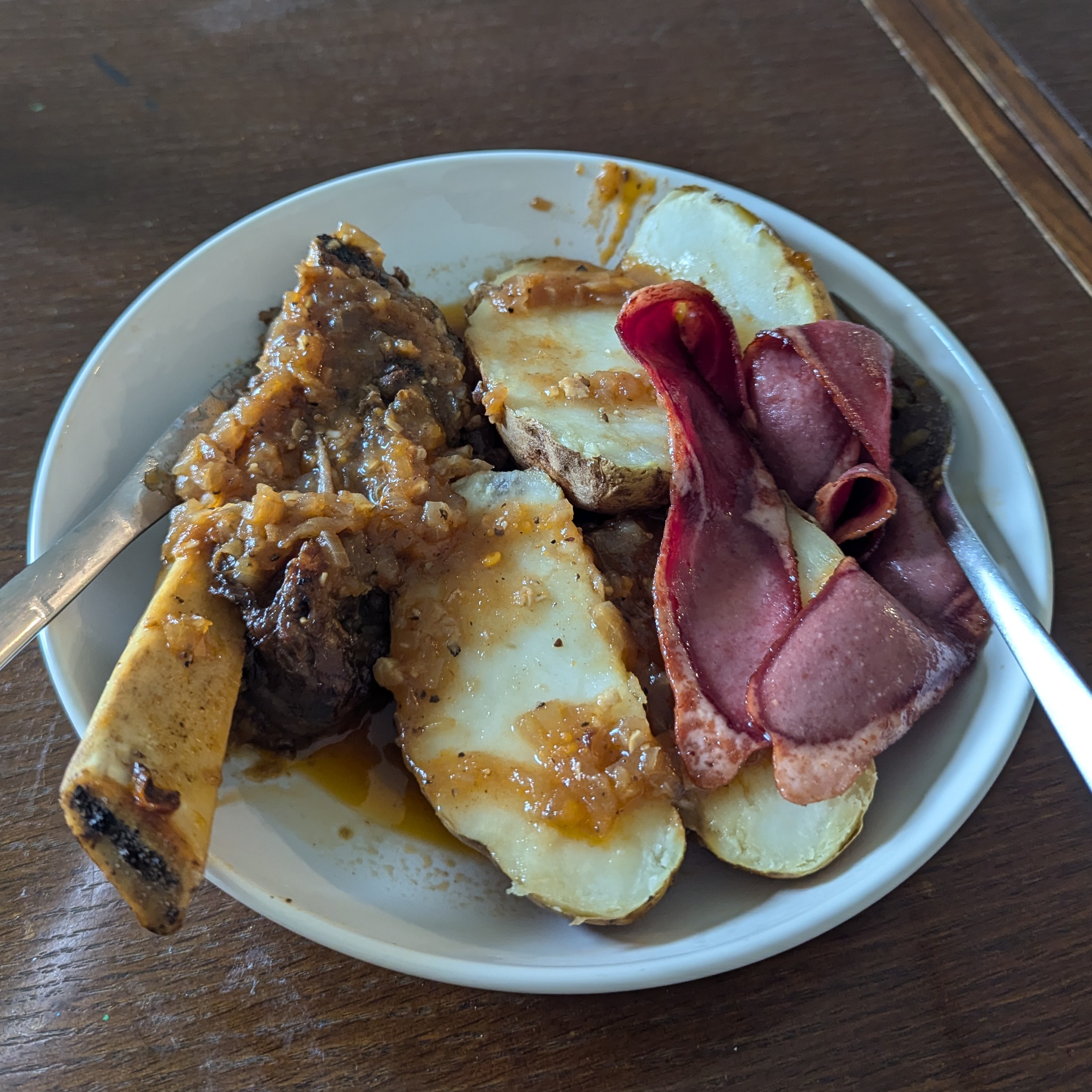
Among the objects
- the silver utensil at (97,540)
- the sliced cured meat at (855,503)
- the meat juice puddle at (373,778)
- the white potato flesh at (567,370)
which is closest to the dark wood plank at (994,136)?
the sliced cured meat at (855,503)

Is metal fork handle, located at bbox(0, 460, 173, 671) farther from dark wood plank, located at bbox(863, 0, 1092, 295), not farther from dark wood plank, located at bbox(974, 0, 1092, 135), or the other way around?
dark wood plank, located at bbox(974, 0, 1092, 135)

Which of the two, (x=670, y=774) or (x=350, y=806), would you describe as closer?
(x=670, y=774)

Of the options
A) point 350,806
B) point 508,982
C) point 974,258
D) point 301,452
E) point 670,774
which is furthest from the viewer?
point 974,258

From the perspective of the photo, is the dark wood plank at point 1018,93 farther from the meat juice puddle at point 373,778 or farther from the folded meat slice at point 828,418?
the meat juice puddle at point 373,778

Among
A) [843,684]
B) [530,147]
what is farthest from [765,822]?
[530,147]

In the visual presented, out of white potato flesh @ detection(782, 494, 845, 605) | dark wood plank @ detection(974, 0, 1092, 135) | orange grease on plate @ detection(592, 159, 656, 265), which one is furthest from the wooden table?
white potato flesh @ detection(782, 494, 845, 605)

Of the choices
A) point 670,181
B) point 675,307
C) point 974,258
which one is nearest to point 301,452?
point 675,307

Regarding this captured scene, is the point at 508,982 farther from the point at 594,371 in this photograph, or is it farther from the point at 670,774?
the point at 594,371
